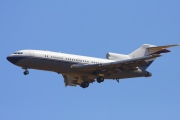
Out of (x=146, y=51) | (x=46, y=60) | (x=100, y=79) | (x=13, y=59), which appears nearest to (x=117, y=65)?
(x=100, y=79)

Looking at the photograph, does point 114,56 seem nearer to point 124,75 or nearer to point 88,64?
point 124,75

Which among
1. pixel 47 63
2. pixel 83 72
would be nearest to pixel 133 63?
pixel 83 72

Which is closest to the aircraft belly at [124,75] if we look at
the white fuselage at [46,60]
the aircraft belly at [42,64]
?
the white fuselage at [46,60]

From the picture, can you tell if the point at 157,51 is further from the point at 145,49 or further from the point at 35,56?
the point at 35,56

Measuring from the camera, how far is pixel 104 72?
48844 mm

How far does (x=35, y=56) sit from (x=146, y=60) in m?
11.9

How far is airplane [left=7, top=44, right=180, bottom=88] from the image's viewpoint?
150ft

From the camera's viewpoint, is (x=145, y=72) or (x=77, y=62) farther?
(x=145, y=72)

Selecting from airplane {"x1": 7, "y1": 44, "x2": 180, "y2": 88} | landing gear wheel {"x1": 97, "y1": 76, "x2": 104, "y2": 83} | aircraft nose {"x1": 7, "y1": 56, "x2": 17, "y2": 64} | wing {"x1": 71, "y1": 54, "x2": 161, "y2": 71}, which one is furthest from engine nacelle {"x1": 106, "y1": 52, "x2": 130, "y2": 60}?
aircraft nose {"x1": 7, "y1": 56, "x2": 17, "y2": 64}

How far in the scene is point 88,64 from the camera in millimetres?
47594

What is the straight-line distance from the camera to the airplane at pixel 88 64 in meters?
45.6

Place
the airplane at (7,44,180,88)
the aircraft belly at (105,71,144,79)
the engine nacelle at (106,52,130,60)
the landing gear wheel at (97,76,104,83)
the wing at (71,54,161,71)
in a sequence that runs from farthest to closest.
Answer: the engine nacelle at (106,52,130,60) < the aircraft belly at (105,71,144,79) < the landing gear wheel at (97,76,104,83) < the wing at (71,54,161,71) < the airplane at (7,44,180,88)

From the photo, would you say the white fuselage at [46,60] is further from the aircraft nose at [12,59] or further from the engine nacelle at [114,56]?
the engine nacelle at [114,56]

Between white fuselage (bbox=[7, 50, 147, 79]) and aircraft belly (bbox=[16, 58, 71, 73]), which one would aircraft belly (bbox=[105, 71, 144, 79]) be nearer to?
white fuselage (bbox=[7, 50, 147, 79])
